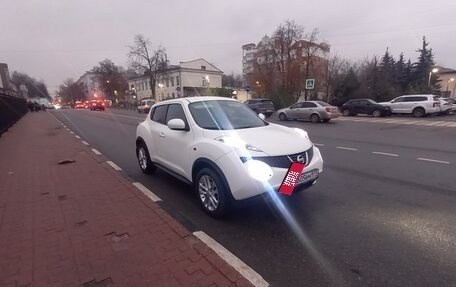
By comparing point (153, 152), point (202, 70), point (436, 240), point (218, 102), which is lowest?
point (436, 240)

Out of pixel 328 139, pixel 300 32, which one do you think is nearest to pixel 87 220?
pixel 328 139

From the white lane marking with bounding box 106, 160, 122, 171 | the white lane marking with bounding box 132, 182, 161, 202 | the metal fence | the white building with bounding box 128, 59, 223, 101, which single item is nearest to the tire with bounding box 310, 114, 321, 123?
the white lane marking with bounding box 106, 160, 122, 171

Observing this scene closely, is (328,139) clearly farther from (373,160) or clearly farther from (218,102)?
(218,102)

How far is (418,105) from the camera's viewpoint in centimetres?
2238

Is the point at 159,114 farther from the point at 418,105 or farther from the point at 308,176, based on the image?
the point at 418,105

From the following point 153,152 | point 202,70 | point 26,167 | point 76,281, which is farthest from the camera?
point 202,70

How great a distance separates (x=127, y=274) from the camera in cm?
286

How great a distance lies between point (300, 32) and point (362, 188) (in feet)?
120

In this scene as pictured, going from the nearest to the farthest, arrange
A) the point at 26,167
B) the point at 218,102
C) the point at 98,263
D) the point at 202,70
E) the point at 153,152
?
1. the point at 98,263
2. the point at 218,102
3. the point at 153,152
4. the point at 26,167
5. the point at 202,70

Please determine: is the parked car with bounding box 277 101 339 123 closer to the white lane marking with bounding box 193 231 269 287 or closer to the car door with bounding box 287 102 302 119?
the car door with bounding box 287 102 302 119

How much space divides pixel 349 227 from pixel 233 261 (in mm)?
1757

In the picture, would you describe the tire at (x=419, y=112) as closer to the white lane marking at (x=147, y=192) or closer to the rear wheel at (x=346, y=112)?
the rear wheel at (x=346, y=112)

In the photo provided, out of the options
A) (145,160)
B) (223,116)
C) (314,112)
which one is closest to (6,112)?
(145,160)

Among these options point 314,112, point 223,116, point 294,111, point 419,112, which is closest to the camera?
point 223,116
